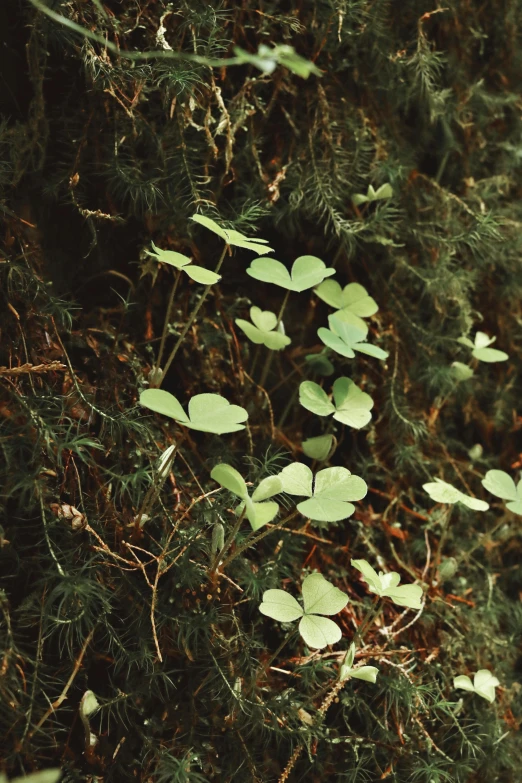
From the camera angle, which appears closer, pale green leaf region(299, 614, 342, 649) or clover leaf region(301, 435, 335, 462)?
pale green leaf region(299, 614, 342, 649)

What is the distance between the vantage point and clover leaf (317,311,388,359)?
126 centimetres

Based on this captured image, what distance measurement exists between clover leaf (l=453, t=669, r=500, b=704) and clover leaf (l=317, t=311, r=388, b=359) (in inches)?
24.0

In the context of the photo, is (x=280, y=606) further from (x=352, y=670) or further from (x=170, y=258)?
(x=170, y=258)

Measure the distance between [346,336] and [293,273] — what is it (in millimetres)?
163

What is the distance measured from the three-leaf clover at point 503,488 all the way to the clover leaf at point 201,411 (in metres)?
0.59

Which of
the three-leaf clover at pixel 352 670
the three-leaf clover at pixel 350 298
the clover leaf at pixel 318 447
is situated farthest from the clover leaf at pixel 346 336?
the three-leaf clover at pixel 352 670

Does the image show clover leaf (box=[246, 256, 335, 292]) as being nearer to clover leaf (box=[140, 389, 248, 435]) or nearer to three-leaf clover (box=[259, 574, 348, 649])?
clover leaf (box=[140, 389, 248, 435])

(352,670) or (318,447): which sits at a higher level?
(318,447)

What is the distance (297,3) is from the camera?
1364mm

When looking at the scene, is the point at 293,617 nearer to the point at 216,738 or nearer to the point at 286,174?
the point at 216,738

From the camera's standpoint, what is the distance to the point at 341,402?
1.29 metres

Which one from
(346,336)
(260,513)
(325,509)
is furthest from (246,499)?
(346,336)

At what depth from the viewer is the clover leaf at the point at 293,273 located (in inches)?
47.7

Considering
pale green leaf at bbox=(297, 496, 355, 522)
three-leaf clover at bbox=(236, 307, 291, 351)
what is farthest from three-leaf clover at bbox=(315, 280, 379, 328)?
pale green leaf at bbox=(297, 496, 355, 522)
